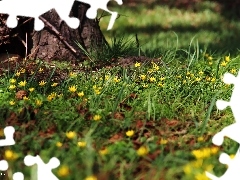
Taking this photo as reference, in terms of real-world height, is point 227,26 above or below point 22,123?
below

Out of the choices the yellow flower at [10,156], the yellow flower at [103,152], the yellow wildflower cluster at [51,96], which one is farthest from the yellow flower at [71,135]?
the yellow wildflower cluster at [51,96]

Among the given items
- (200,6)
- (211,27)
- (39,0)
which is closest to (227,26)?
(211,27)

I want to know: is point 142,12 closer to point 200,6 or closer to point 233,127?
point 200,6

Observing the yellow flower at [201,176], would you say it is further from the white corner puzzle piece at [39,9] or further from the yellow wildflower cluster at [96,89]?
the white corner puzzle piece at [39,9]

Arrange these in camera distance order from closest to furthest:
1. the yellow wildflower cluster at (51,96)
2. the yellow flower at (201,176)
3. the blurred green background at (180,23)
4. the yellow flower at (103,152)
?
the yellow flower at (201,176) → the yellow flower at (103,152) → the yellow wildflower cluster at (51,96) → the blurred green background at (180,23)

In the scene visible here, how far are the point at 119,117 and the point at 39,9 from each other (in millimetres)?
1428

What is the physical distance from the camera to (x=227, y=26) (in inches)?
340

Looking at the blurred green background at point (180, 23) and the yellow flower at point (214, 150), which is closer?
the yellow flower at point (214, 150)

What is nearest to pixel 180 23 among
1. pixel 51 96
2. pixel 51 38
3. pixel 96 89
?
pixel 51 38

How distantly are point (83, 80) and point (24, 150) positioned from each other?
3.67ft

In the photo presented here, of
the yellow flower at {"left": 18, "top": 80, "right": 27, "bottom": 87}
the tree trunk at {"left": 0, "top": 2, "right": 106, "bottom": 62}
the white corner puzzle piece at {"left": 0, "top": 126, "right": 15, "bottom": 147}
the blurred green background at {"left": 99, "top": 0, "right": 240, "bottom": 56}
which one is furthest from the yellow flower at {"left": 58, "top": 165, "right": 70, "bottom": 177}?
the blurred green background at {"left": 99, "top": 0, "right": 240, "bottom": 56}

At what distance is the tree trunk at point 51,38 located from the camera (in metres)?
4.61

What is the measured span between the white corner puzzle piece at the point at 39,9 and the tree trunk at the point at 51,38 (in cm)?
8

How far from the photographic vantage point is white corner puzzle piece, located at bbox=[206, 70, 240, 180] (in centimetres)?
281
